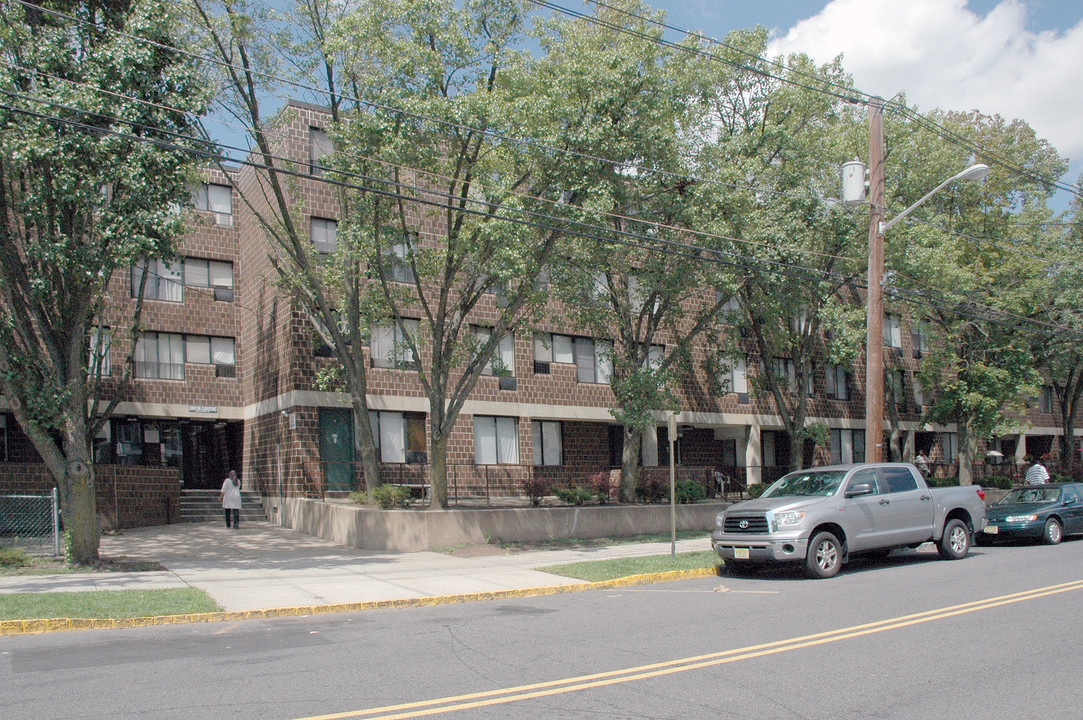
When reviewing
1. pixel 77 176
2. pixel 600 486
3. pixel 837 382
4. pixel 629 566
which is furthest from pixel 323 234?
pixel 837 382

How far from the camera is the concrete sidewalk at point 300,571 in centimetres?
1277

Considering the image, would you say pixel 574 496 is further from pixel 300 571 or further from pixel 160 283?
pixel 160 283

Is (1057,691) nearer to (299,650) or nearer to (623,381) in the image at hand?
(299,650)

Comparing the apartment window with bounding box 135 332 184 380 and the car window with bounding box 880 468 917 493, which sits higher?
the apartment window with bounding box 135 332 184 380

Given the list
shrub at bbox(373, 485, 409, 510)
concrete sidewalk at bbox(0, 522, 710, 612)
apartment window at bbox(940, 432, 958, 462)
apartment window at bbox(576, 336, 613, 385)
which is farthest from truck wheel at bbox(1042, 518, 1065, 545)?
apartment window at bbox(940, 432, 958, 462)

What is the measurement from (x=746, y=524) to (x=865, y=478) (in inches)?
90.3

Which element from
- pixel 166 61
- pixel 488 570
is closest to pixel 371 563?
→ pixel 488 570

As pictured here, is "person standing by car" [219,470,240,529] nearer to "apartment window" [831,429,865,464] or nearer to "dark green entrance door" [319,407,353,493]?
"dark green entrance door" [319,407,353,493]

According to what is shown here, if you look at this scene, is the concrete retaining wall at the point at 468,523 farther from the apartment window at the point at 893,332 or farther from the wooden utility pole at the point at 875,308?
the apartment window at the point at 893,332

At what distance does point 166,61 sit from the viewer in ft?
50.0

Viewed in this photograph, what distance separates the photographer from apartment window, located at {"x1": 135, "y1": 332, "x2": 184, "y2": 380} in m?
25.8

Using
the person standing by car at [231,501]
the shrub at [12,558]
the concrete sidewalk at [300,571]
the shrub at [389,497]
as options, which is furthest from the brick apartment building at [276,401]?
the shrub at [12,558]

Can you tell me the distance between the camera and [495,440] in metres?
27.6

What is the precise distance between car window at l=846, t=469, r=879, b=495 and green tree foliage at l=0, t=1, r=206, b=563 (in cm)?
1223
